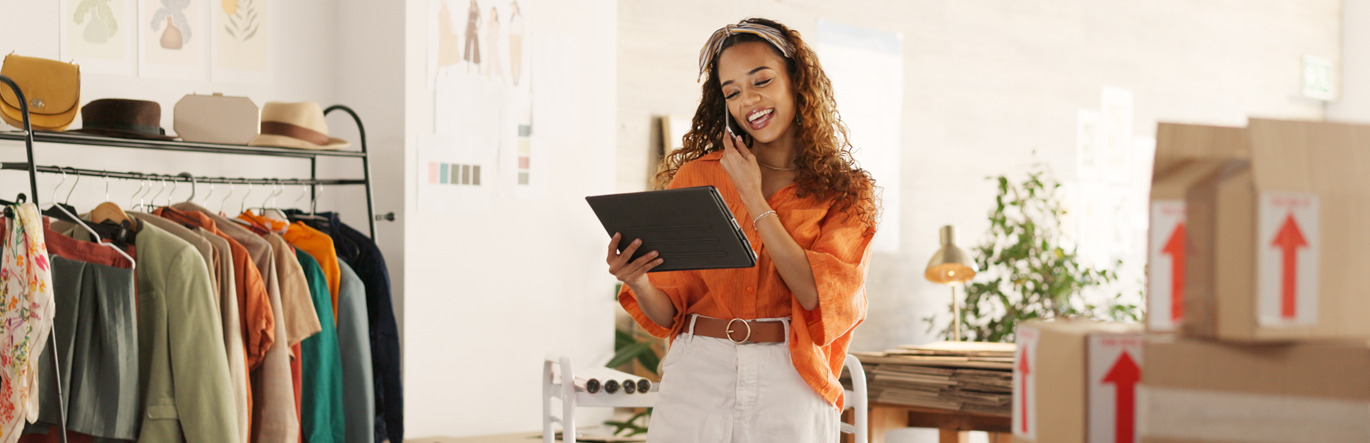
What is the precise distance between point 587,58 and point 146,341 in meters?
1.88

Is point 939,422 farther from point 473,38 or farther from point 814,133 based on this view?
point 473,38

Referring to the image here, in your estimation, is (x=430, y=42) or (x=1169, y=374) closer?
(x=1169, y=374)

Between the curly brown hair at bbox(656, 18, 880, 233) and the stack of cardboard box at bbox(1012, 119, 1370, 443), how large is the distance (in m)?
0.88

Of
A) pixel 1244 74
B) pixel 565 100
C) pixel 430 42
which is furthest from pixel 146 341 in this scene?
pixel 1244 74

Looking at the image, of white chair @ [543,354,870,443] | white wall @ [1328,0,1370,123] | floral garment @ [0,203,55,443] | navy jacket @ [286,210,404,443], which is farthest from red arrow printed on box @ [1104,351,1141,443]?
white wall @ [1328,0,1370,123]

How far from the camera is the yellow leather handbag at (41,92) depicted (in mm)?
2654

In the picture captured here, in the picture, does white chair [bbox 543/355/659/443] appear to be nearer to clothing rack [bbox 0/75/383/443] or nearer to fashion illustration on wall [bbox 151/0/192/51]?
clothing rack [bbox 0/75/383/443]

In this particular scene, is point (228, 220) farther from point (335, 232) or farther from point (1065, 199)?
point (1065, 199)

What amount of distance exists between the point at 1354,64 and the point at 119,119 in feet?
24.9

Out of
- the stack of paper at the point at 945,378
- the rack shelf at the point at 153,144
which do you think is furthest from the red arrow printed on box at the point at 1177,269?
the rack shelf at the point at 153,144

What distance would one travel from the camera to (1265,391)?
3.35 feet

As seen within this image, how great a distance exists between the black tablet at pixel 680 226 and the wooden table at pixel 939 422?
6.21 feet

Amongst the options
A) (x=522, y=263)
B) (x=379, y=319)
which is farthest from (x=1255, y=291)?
(x=522, y=263)

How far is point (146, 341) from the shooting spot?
265cm
